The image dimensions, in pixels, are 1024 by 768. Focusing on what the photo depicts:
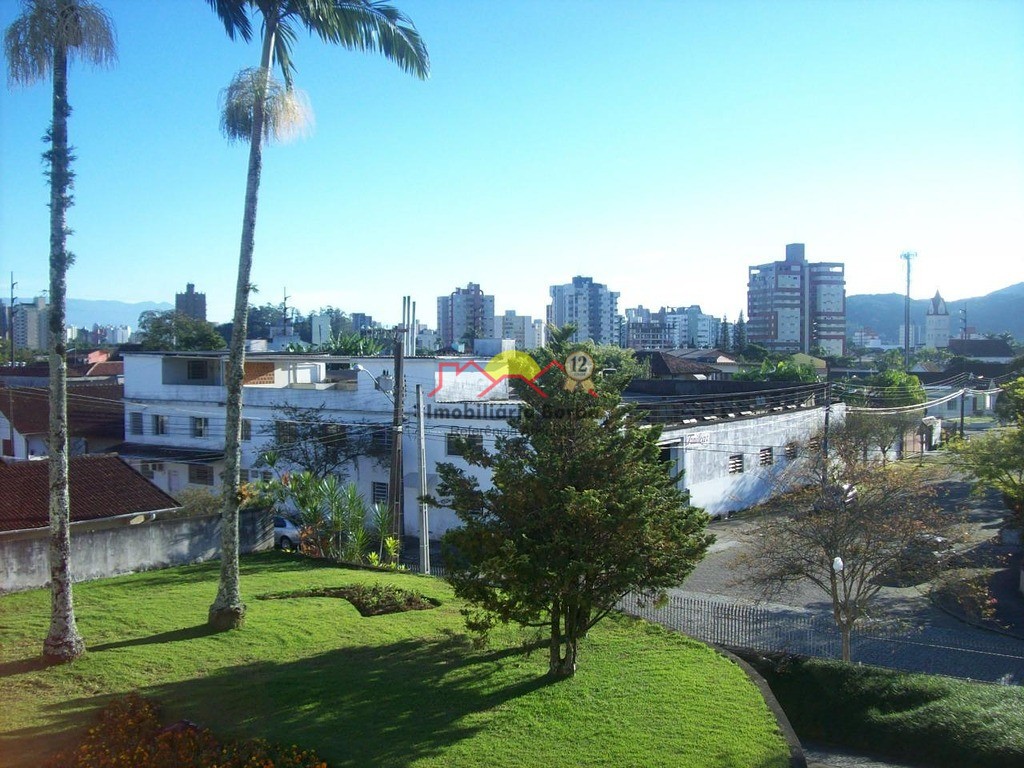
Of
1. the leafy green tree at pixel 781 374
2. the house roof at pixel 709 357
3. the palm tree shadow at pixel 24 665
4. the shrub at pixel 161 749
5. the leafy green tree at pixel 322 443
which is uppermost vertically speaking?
the house roof at pixel 709 357

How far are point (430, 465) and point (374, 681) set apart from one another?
1758cm

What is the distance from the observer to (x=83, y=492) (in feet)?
58.4

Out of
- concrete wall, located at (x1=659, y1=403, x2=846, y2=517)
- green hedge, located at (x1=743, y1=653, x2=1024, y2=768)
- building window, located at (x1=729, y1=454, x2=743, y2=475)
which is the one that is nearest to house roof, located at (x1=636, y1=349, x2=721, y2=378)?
concrete wall, located at (x1=659, y1=403, x2=846, y2=517)

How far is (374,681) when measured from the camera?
1063cm

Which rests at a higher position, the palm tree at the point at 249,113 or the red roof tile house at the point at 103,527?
the palm tree at the point at 249,113

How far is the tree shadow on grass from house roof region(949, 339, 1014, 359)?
9119cm

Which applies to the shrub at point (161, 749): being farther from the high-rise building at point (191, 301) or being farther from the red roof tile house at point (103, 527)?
the high-rise building at point (191, 301)

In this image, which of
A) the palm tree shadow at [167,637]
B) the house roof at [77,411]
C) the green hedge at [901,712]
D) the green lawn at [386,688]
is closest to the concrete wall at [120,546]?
the green lawn at [386,688]

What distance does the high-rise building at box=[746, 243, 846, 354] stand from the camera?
123312mm

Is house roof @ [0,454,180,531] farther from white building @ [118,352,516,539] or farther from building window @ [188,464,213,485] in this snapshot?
building window @ [188,464,213,485]

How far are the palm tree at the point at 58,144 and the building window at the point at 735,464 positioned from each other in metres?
25.4

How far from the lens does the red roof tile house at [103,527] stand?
14.4m

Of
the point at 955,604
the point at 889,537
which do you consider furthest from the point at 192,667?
the point at 955,604

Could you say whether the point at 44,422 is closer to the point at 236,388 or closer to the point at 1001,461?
the point at 236,388
